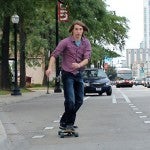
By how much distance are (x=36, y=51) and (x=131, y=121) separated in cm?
4182

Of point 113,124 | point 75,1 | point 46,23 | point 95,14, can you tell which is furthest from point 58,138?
point 46,23

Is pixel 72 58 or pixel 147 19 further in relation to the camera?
pixel 147 19

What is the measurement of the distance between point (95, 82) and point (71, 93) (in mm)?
22362

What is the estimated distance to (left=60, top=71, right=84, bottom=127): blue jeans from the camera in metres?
10.7

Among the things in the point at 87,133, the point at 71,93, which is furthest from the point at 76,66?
the point at 87,133

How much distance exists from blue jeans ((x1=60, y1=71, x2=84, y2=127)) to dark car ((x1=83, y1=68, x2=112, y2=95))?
71.4 feet

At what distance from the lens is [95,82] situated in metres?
33.1

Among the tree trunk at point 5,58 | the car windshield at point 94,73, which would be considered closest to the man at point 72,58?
the car windshield at point 94,73

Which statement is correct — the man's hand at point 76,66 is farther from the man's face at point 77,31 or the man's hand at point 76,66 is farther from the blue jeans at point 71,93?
the man's face at point 77,31

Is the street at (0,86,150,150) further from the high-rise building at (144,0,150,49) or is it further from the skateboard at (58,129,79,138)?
the high-rise building at (144,0,150,49)

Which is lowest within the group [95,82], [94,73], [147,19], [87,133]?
[87,133]

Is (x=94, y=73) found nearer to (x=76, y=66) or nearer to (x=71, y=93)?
(x=71, y=93)

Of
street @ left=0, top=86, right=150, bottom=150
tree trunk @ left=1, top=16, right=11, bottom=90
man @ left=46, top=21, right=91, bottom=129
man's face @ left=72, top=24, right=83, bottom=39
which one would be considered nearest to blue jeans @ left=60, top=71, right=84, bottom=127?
man @ left=46, top=21, right=91, bottom=129

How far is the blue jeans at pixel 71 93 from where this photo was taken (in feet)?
35.2
